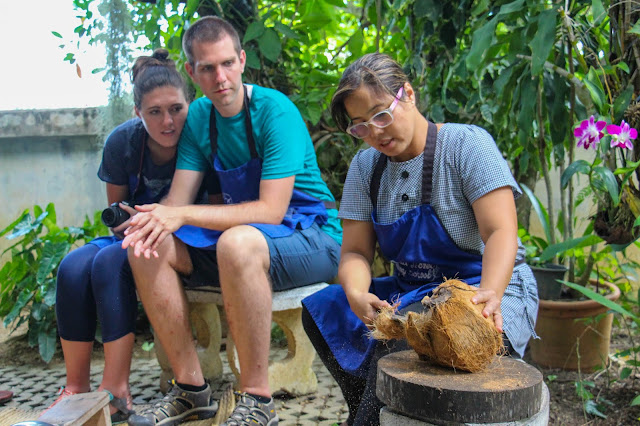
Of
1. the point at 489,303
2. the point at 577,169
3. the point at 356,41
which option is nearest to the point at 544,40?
the point at 577,169

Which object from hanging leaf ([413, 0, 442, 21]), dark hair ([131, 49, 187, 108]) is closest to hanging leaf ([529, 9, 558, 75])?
hanging leaf ([413, 0, 442, 21])

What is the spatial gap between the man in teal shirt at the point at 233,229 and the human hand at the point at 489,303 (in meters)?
1.08

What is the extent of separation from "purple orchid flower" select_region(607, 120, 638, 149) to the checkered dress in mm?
541

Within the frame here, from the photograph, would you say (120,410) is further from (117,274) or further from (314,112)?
(314,112)

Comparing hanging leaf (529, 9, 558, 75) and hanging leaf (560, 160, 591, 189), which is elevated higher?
hanging leaf (529, 9, 558, 75)

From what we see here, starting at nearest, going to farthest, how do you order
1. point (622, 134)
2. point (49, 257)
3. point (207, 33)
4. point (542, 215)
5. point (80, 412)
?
1. point (80, 412)
2. point (622, 134)
3. point (207, 33)
4. point (542, 215)
5. point (49, 257)

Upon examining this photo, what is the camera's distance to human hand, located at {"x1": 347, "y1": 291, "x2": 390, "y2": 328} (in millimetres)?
1928

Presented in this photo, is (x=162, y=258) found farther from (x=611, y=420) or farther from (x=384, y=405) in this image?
(x=611, y=420)

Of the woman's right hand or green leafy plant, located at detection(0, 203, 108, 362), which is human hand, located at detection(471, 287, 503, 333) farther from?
green leafy plant, located at detection(0, 203, 108, 362)

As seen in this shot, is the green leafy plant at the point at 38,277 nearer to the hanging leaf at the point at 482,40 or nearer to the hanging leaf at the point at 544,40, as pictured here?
the hanging leaf at the point at 482,40

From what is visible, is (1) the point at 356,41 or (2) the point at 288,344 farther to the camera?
(1) the point at 356,41

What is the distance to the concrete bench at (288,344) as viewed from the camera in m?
2.81

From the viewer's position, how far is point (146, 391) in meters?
3.26

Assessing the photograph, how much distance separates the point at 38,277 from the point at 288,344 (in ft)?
5.62
